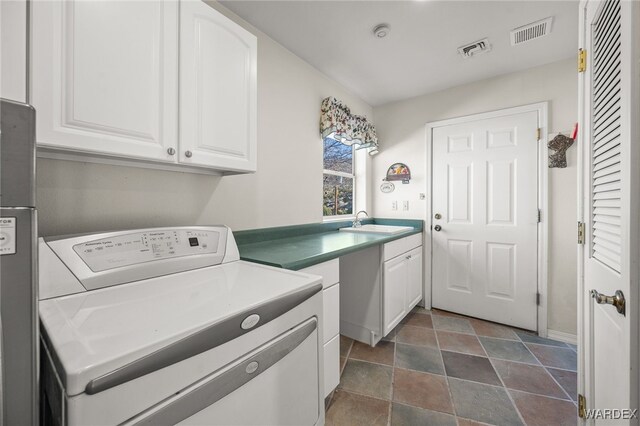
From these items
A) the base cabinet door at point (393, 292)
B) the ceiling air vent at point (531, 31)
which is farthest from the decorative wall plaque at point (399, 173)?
the ceiling air vent at point (531, 31)

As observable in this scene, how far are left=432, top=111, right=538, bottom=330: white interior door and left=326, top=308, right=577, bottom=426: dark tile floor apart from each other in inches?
12.5

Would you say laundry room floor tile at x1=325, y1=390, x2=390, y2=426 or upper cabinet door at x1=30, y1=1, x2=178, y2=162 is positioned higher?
upper cabinet door at x1=30, y1=1, x2=178, y2=162

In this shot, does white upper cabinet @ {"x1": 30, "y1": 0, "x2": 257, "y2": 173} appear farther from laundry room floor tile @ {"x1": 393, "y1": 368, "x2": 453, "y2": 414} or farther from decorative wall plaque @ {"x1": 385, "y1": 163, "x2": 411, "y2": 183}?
decorative wall plaque @ {"x1": 385, "y1": 163, "x2": 411, "y2": 183}

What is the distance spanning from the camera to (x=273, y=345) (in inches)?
32.4

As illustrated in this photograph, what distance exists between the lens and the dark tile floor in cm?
144

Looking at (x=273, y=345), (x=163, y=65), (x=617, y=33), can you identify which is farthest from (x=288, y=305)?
(x=617, y=33)

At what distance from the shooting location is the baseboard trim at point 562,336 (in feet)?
7.20

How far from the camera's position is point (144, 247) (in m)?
1.07

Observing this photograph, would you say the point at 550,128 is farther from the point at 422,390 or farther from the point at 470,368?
the point at 422,390

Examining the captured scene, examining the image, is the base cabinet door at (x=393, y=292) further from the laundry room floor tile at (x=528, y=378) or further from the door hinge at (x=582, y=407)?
the door hinge at (x=582, y=407)

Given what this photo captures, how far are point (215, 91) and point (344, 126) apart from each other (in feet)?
5.10

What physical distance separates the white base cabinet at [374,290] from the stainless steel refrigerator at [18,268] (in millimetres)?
1843

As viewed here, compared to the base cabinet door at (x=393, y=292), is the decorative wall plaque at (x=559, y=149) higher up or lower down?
higher up

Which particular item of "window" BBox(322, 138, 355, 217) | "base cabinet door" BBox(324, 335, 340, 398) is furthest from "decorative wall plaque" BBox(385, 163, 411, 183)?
"base cabinet door" BBox(324, 335, 340, 398)
